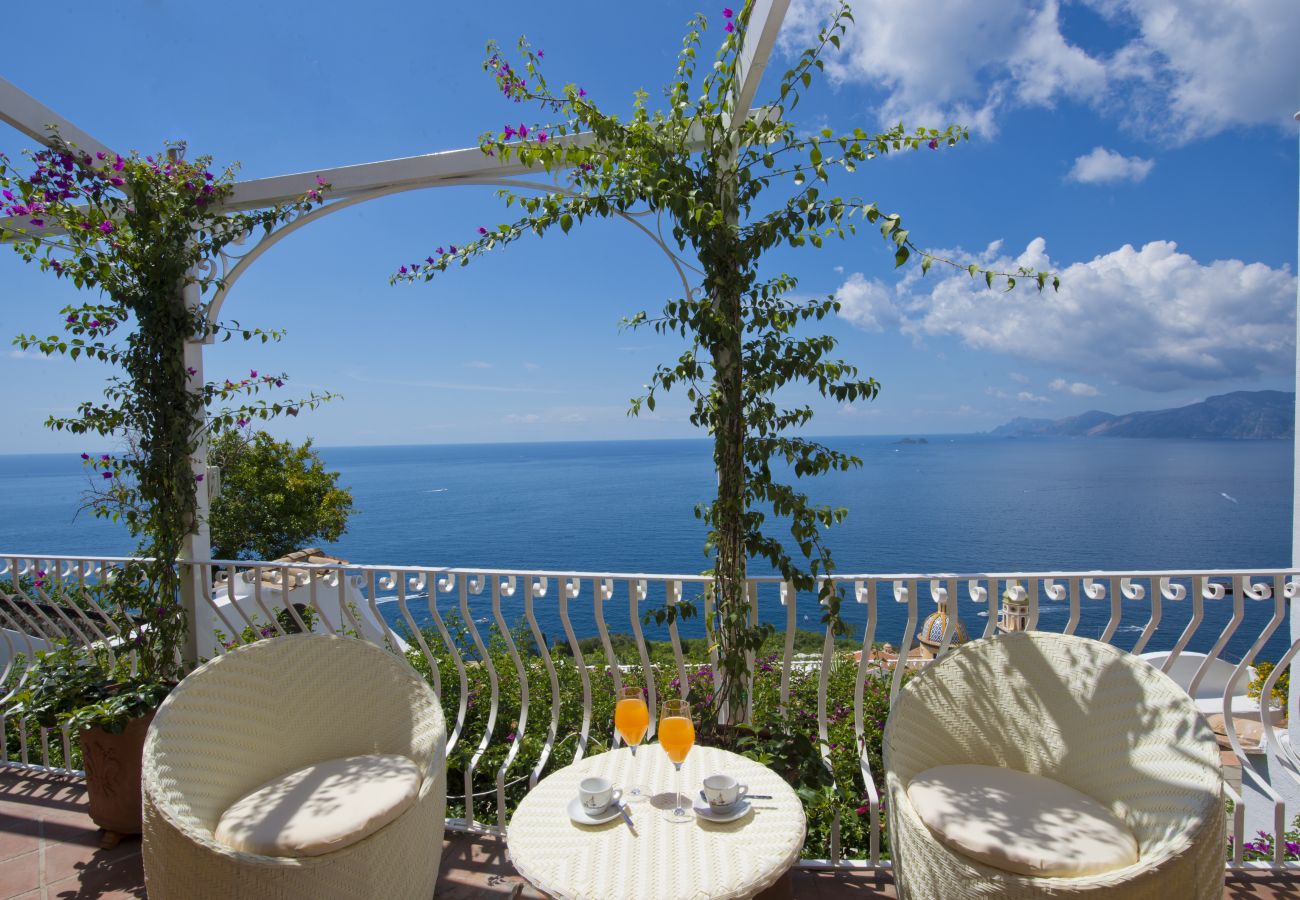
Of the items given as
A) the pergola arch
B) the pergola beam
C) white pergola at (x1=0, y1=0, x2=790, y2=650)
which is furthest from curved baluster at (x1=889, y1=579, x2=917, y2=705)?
the pergola beam

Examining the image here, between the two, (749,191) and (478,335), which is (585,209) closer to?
(749,191)

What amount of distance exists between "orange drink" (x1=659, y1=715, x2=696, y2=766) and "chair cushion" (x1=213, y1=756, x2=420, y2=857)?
73 cm

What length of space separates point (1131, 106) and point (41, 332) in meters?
66.0

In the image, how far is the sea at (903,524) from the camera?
3297cm

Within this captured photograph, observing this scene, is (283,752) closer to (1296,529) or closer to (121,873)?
(121,873)

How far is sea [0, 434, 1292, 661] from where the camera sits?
3297cm

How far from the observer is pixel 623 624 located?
3319 centimetres

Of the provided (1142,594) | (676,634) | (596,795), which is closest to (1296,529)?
(1142,594)

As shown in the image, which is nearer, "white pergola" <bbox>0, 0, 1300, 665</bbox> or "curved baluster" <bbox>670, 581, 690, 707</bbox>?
"curved baluster" <bbox>670, 581, 690, 707</bbox>

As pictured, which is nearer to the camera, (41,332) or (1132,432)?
(41,332)

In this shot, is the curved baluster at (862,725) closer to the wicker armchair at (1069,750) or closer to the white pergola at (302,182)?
the wicker armchair at (1069,750)

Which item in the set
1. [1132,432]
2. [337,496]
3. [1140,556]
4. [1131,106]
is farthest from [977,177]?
[337,496]

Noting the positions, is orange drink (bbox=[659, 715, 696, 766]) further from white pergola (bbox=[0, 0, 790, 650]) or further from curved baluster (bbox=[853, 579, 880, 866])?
white pergola (bbox=[0, 0, 790, 650])

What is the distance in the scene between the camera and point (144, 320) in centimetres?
286
